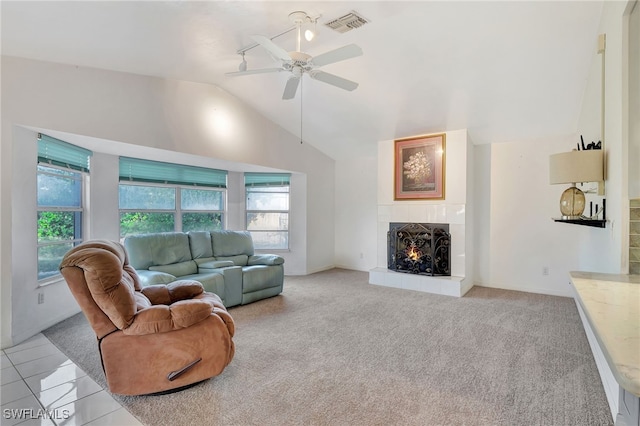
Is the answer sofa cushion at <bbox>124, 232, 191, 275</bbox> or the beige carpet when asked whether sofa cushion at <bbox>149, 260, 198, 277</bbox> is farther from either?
the beige carpet

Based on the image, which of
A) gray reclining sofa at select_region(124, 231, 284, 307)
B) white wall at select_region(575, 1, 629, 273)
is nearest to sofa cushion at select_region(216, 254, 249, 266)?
gray reclining sofa at select_region(124, 231, 284, 307)

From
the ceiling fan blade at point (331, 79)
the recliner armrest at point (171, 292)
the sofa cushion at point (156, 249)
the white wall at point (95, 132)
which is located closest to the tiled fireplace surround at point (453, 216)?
the ceiling fan blade at point (331, 79)

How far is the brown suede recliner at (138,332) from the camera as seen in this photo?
1.93 meters

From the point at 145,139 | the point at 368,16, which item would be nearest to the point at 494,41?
the point at 368,16

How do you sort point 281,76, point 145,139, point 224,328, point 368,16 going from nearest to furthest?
point 224,328
point 368,16
point 145,139
point 281,76

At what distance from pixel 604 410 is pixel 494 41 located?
10.3 ft

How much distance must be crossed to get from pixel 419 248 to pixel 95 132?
15.3ft

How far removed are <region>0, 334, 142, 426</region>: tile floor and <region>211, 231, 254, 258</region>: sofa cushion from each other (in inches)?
85.0

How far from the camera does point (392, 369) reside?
97.0 inches

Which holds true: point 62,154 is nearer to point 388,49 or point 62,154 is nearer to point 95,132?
point 95,132

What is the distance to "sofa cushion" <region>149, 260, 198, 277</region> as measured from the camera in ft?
12.5

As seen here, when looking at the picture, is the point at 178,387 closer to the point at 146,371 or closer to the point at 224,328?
the point at 146,371

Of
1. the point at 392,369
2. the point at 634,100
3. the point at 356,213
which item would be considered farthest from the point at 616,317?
the point at 356,213

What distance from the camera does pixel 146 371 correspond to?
2064 millimetres
